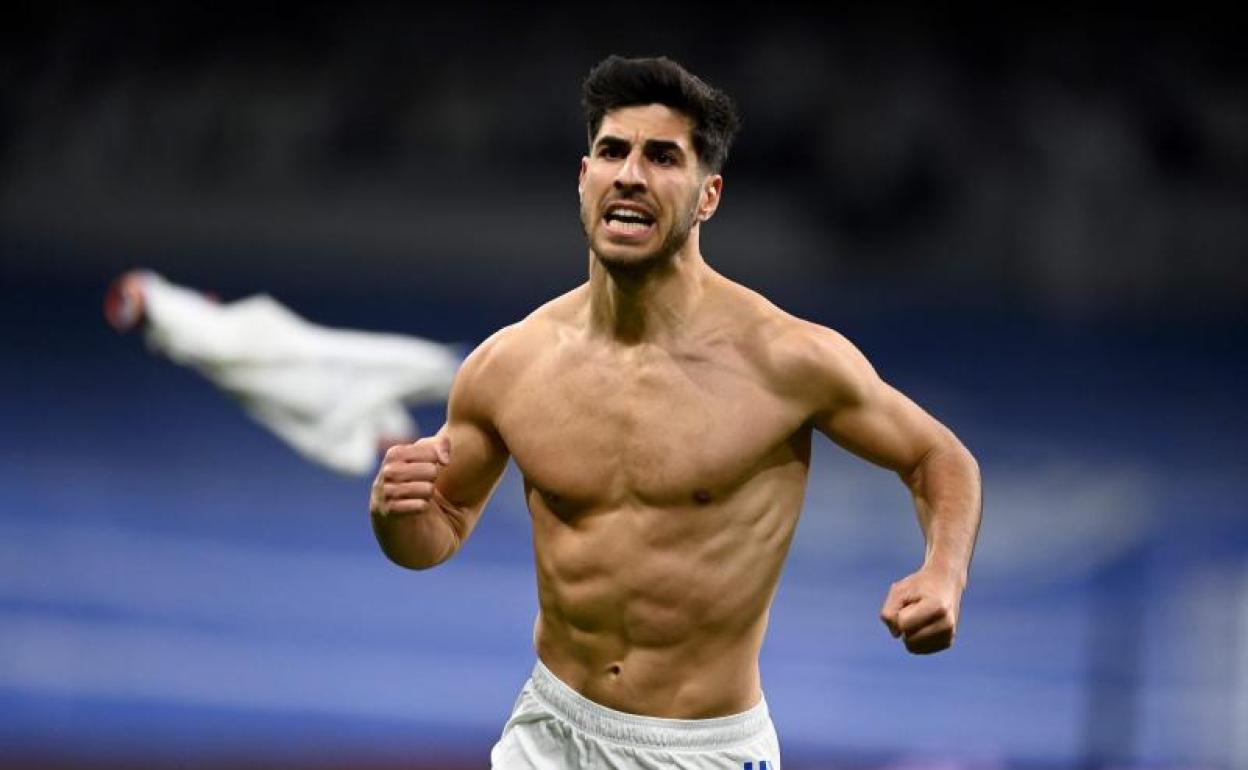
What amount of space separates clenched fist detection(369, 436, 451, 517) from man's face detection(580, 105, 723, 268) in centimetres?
32

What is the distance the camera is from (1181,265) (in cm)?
464

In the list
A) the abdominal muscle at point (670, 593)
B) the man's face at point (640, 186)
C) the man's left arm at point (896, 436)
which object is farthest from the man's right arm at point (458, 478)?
the man's left arm at point (896, 436)

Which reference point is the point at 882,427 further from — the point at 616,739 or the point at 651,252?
the point at 616,739

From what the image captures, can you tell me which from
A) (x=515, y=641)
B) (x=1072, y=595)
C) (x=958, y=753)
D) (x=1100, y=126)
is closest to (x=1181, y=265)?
(x=1100, y=126)

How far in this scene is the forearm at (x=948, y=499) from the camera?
2.31m

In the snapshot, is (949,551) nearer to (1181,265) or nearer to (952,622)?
(952,622)

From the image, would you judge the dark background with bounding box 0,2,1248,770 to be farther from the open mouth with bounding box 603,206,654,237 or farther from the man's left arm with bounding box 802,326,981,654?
the open mouth with bounding box 603,206,654,237

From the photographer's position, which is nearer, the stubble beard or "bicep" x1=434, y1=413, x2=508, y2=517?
the stubble beard

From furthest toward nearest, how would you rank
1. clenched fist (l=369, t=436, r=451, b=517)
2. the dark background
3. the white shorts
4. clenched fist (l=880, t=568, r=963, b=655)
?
the dark background, the white shorts, clenched fist (l=369, t=436, r=451, b=517), clenched fist (l=880, t=568, r=963, b=655)

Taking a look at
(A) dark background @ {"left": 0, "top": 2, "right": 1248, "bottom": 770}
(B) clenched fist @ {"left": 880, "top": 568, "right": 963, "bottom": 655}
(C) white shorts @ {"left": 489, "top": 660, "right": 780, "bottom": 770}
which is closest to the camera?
(B) clenched fist @ {"left": 880, "top": 568, "right": 963, "bottom": 655}

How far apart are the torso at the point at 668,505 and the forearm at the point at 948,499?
16 centimetres

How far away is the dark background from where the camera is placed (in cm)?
452

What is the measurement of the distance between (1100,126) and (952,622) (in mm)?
2767

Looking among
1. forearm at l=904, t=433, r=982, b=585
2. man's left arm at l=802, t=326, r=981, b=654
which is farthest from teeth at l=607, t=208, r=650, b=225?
forearm at l=904, t=433, r=982, b=585
